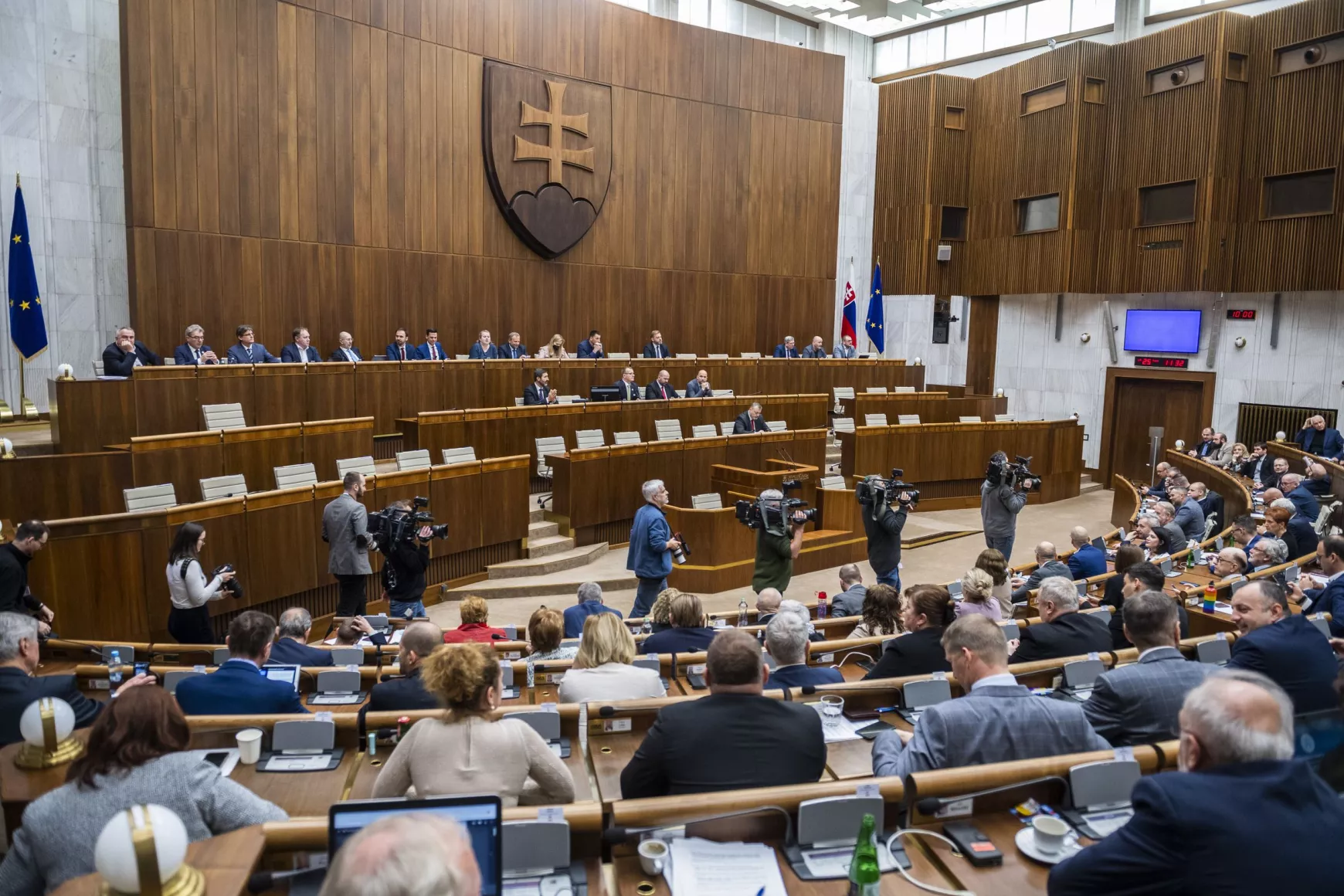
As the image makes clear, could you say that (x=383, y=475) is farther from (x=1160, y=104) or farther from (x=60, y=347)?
(x=1160, y=104)

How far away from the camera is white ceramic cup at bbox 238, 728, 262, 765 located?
2891 millimetres

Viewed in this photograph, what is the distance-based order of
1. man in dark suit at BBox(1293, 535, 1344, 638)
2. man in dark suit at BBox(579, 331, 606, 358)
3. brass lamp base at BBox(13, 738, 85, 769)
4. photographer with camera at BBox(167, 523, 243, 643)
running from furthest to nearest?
man in dark suit at BBox(579, 331, 606, 358)
photographer with camera at BBox(167, 523, 243, 643)
man in dark suit at BBox(1293, 535, 1344, 638)
brass lamp base at BBox(13, 738, 85, 769)

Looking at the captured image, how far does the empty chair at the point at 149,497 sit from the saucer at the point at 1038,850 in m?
5.82

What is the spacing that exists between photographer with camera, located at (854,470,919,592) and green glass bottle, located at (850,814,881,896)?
17.1 feet

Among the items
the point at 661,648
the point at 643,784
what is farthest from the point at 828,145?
the point at 643,784

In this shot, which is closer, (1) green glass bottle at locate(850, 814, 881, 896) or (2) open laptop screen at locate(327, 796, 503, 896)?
(2) open laptop screen at locate(327, 796, 503, 896)

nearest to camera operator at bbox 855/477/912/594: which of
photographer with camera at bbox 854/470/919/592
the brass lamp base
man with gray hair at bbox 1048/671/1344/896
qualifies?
photographer with camera at bbox 854/470/919/592

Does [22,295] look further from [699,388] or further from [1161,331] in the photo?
[1161,331]

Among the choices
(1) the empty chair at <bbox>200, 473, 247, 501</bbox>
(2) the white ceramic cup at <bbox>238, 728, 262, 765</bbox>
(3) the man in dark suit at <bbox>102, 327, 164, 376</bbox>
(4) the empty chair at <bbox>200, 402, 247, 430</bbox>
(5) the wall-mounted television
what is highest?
(5) the wall-mounted television

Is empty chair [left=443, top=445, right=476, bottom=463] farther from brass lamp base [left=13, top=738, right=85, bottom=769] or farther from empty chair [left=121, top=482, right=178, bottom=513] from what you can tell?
brass lamp base [left=13, top=738, right=85, bottom=769]

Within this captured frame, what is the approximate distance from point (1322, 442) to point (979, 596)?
882cm

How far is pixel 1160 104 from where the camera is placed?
13109mm

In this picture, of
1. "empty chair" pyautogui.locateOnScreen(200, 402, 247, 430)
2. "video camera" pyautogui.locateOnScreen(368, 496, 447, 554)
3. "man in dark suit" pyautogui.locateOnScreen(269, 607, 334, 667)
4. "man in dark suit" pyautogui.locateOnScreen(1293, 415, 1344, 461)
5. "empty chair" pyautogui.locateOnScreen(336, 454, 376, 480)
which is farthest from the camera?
"man in dark suit" pyautogui.locateOnScreen(1293, 415, 1344, 461)

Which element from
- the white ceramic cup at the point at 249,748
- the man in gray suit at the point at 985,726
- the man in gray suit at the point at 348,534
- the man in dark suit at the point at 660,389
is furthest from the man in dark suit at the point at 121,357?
the man in gray suit at the point at 985,726
